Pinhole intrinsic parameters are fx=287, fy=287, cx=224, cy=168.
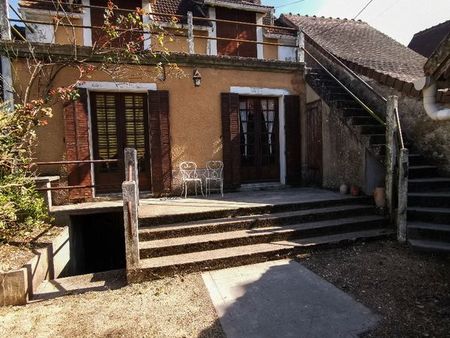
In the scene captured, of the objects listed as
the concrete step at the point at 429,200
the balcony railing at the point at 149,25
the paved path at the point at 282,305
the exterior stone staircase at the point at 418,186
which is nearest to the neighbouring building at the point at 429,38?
the balcony railing at the point at 149,25

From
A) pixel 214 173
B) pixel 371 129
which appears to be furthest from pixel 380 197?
pixel 214 173

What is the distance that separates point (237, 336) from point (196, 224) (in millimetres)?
2176

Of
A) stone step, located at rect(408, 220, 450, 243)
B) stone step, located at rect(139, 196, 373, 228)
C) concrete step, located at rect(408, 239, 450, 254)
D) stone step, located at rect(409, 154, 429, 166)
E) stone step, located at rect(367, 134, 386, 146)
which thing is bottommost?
concrete step, located at rect(408, 239, 450, 254)

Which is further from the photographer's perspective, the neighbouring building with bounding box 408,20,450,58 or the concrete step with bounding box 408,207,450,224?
the neighbouring building with bounding box 408,20,450,58

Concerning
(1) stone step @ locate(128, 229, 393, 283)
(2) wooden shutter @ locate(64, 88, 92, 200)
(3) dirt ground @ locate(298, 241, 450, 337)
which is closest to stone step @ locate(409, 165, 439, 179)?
(1) stone step @ locate(128, 229, 393, 283)

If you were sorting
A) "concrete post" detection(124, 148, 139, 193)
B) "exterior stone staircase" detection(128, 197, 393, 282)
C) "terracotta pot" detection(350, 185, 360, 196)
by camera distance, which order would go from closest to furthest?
"exterior stone staircase" detection(128, 197, 393, 282)
"concrete post" detection(124, 148, 139, 193)
"terracotta pot" detection(350, 185, 360, 196)

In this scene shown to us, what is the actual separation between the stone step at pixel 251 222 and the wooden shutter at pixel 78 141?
2491 mm

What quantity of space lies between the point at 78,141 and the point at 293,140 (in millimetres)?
5181

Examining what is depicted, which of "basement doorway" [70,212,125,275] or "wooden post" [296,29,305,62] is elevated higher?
"wooden post" [296,29,305,62]

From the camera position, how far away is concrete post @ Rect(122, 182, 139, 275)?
11.7 feet

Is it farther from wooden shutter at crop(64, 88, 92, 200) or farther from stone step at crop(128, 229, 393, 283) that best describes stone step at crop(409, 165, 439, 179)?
wooden shutter at crop(64, 88, 92, 200)

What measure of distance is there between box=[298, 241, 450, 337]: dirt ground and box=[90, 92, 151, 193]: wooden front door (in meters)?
4.34

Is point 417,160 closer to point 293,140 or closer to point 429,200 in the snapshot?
point 429,200

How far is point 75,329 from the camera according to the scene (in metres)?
2.71
